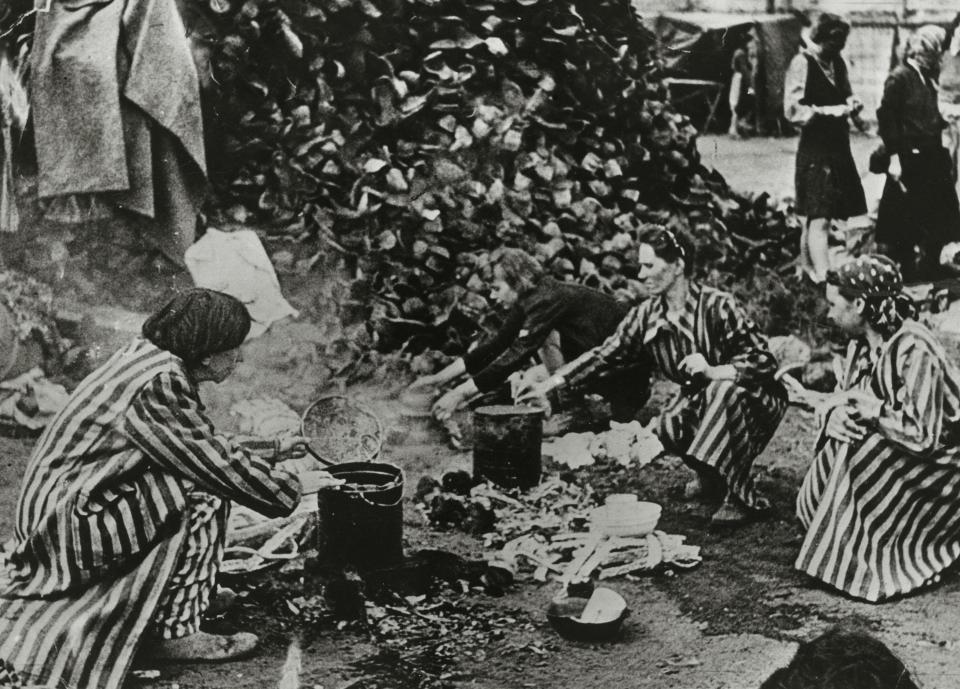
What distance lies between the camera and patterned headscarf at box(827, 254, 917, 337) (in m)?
4.37

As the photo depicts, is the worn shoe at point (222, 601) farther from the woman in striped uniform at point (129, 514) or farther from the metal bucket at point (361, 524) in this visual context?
the metal bucket at point (361, 524)

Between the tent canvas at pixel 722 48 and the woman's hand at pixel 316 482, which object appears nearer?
the woman's hand at pixel 316 482

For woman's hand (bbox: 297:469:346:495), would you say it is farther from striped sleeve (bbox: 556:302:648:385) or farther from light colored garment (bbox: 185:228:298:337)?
striped sleeve (bbox: 556:302:648:385)

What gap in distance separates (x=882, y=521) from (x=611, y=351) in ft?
4.03

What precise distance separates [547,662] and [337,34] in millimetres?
2523

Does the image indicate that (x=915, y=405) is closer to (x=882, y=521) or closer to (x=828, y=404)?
(x=828, y=404)

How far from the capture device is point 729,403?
14.5 feet

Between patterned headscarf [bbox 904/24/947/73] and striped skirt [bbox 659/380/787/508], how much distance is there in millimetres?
1468

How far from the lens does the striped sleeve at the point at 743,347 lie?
14.6 feet

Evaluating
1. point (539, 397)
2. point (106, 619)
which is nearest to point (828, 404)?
point (539, 397)

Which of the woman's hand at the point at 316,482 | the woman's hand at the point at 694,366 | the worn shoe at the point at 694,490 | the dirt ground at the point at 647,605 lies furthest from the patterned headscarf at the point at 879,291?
the woman's hand at the point at 316,482

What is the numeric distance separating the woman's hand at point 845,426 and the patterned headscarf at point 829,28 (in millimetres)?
1472

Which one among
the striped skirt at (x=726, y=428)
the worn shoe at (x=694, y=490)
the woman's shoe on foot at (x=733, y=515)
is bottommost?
the woman's shoe on foot at (x=733, y=515)

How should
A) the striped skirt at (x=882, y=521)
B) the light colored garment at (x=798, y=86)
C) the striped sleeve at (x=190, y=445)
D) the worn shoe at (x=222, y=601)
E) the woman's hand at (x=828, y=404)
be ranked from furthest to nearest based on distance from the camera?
1. the light colored garment at (x=798, y=86)
2. the woman's hand at (x=828, y=404)
3. the striped skirt at (x=882, y=521)
4. the worn shoe at (x=222, y=601)
5. the striped sleeve at (x=190, y=445)
